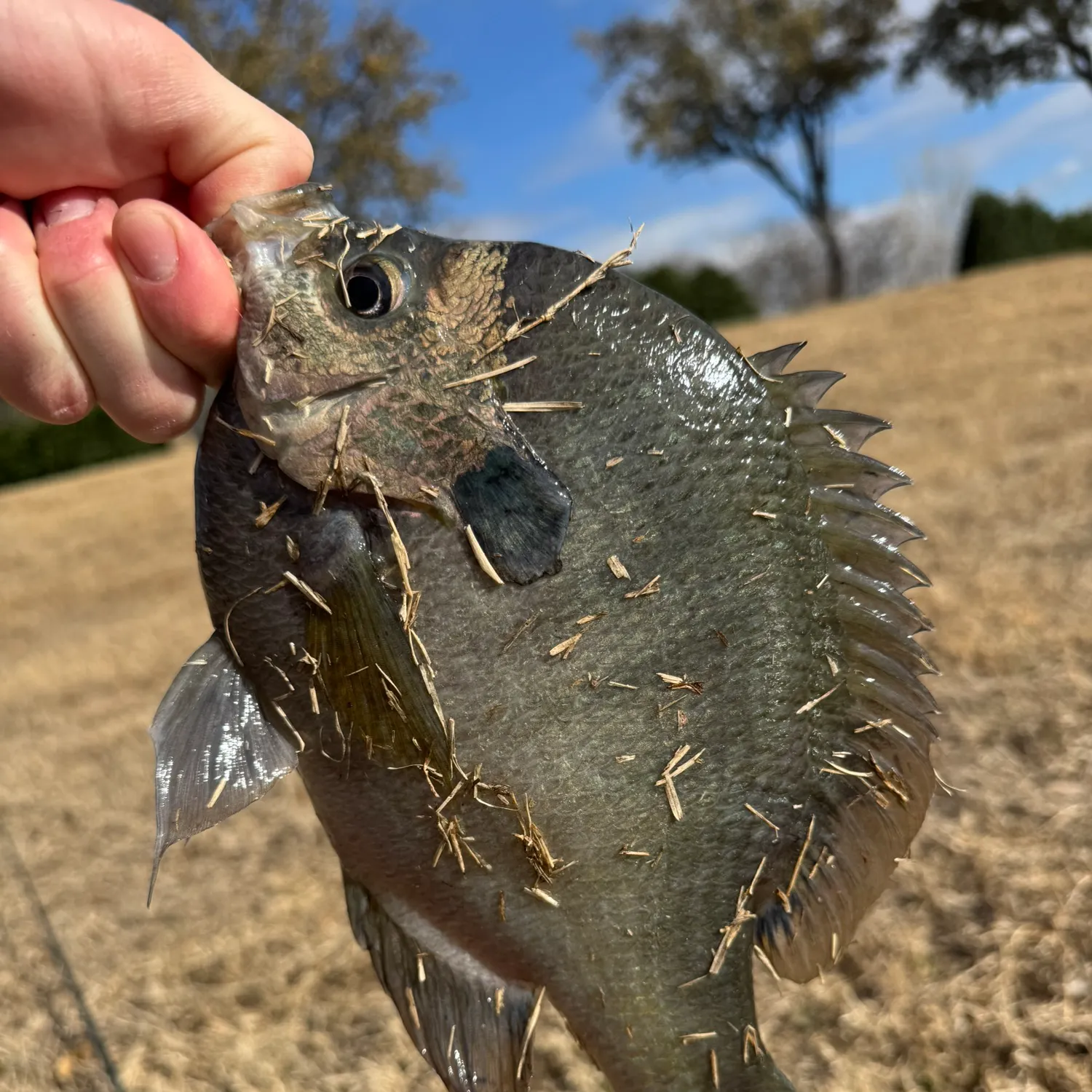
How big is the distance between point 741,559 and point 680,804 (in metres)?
0.34

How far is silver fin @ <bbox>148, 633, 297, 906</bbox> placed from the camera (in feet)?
4.01

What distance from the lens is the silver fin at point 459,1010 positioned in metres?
1.35

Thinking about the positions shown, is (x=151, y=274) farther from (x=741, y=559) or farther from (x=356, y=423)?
(x=741, y=559)

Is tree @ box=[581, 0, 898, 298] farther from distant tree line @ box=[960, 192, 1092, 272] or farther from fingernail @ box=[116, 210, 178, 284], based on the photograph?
fingernail @ box=[116, 210, 178, 284]

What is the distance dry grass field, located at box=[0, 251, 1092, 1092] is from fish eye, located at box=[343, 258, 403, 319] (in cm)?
189

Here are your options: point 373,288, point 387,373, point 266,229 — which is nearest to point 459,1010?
point 387,373

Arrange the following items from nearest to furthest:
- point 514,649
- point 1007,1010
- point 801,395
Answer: point 514,649 < point 801,395 < point 1007,1010

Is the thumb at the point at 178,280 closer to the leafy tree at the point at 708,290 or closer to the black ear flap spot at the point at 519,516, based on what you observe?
the black ear flap spot at the point at 519,516

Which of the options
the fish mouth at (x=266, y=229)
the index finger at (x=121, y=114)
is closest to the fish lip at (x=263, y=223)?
the fish mouth at (x=266, y=229)

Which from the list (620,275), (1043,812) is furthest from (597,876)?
(1043,812)

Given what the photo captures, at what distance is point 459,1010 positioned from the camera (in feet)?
4.45

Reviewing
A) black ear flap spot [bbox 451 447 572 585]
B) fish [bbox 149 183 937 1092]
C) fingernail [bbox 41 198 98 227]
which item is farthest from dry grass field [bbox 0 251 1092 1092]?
fingernail [bbox 41 198 98 227]

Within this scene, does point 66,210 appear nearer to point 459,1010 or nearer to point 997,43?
point 459,1010

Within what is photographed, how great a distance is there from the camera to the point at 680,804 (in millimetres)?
1271
